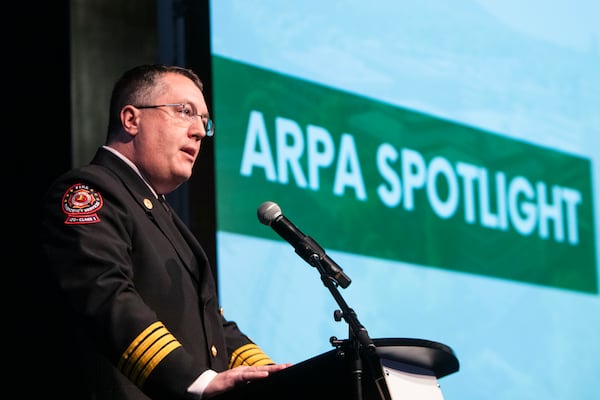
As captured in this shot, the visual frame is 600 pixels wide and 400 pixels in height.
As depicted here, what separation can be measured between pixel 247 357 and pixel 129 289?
58 cm

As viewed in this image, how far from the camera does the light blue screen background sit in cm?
350

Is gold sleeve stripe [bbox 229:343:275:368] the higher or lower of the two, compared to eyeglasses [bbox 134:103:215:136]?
lower

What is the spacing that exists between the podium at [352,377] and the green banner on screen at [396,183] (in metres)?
1.44

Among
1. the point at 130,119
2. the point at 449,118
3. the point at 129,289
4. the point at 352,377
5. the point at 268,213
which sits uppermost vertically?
the point at 449,118

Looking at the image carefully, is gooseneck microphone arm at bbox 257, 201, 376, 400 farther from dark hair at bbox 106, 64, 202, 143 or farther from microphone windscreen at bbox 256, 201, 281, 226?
dark hair at bbox 106, 64, 202, 143

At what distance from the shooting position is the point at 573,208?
4500 millimetres

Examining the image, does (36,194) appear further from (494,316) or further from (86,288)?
(494,316)

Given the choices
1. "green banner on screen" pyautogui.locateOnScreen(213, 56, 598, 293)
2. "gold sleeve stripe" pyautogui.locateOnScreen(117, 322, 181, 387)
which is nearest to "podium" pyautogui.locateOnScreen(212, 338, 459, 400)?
"gold sleeve stripe" pyautogui.locateOnScreen(117, 322, 181, 387)

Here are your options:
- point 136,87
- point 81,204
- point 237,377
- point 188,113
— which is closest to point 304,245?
point 237,377

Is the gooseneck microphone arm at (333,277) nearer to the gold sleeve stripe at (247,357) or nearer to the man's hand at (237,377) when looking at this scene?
the man's hand at (237,377)

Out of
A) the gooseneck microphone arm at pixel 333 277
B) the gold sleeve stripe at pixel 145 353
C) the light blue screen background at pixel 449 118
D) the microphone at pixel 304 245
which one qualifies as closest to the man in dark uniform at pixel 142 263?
the gold sleeve stripe at pixel 145 353

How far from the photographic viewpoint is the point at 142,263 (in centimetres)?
236

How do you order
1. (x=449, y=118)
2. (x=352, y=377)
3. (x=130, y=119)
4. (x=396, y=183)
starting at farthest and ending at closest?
(x=449, y=118)
(x=396, y=183)
(x=130, y=119)
(x=352, y=377)

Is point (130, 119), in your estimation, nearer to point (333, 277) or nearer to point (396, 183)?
point (333, 277)
